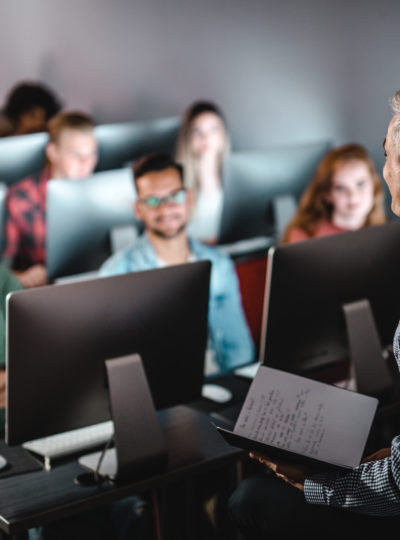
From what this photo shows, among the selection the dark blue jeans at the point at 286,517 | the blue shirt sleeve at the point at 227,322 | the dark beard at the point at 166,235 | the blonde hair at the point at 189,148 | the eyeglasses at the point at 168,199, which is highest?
the blonde hair at the point at 189,148

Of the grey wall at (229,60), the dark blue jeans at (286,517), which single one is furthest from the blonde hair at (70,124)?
the dark blue jeans at (286,517)

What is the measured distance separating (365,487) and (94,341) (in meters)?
0.66

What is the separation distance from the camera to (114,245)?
111 inches

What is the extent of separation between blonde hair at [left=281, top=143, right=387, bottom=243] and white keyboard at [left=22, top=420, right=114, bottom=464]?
1397 millimetres

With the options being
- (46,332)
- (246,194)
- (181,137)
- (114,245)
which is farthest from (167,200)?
(181,137)

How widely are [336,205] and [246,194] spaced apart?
15.2 inches

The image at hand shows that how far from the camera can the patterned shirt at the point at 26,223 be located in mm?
3670

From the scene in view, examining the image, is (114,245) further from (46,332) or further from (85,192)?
(46,332)

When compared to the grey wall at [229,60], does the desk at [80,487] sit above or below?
below

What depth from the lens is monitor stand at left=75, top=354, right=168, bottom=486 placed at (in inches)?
64.3

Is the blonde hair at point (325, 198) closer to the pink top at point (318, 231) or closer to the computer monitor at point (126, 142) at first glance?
the pink top at point (318, 231)

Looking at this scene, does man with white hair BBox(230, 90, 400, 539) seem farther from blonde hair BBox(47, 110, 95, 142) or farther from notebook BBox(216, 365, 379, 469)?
blonde hair BBox(47, 110, 95, 142)

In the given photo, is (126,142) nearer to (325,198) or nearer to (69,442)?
(325,198)

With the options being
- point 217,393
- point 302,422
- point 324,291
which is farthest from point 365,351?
point 302,422
